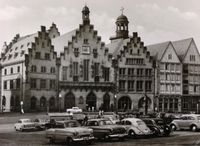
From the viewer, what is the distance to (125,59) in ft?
284

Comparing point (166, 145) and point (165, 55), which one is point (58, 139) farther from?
point (165, 55)

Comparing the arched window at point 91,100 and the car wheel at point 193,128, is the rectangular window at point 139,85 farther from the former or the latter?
the car wheel at point 193,128

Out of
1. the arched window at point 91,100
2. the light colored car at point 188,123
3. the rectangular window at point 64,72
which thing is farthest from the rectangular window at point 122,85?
the light colored car at point 188,123

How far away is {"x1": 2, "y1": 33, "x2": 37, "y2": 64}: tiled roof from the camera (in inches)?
3172

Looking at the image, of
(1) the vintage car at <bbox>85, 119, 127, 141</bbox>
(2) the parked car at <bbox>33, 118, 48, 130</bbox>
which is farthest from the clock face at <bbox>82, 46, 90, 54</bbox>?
(1) the vintage car at <bbox>85, 119, 127, 141</bbox>

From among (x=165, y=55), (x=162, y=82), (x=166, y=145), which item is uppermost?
(x=165, y=55)

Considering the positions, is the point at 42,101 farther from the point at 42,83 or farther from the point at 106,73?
the point at 106,73

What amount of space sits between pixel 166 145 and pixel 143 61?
59870 mm

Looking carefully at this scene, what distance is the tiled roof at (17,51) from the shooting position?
80556mm

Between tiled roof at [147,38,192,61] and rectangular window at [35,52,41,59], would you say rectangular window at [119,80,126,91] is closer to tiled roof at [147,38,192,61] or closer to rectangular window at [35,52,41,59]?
tiled roof at [147,38,192,61]

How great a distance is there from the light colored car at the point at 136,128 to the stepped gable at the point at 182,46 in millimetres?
59461

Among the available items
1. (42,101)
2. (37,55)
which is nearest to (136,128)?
(42,101)

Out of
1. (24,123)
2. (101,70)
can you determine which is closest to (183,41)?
(101,70)

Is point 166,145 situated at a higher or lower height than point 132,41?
lower
